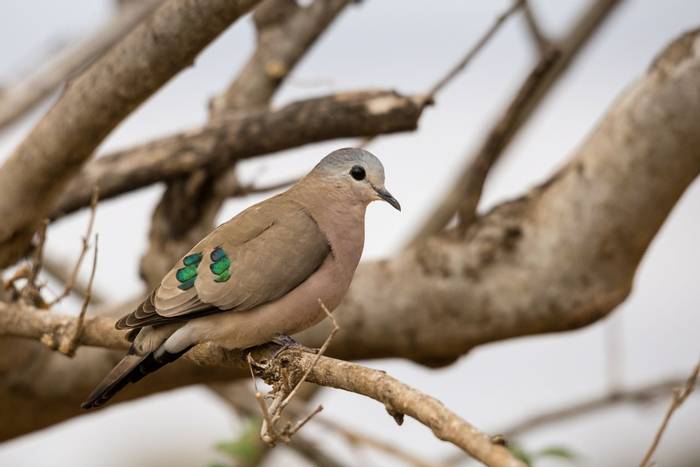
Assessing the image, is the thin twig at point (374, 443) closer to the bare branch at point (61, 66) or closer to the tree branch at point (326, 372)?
the tree branch at point (326, 372)

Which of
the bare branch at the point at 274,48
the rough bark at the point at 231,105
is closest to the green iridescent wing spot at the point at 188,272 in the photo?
the rough bark at the point at 231,105

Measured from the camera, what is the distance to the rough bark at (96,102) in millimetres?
3371

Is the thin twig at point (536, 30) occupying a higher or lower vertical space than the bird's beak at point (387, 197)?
higher

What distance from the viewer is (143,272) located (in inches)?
183

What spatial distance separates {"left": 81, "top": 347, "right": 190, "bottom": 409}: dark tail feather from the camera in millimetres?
2967

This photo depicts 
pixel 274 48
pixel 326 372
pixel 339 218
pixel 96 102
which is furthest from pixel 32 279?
pixel 274 48

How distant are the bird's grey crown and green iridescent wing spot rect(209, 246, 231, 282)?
47cm

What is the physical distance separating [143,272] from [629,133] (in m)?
2.07

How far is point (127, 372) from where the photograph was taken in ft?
9.74

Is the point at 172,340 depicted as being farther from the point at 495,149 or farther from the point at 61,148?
the point at 495,149

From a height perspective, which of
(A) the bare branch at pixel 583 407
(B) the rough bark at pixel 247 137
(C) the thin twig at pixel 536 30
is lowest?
(A) the bare branch at pixel 583 407

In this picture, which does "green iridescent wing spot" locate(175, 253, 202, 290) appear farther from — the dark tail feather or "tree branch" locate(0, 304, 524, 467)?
"tree branch" locate(0, 304, 524, 467)

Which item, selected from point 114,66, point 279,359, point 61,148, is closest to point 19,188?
point 61,148

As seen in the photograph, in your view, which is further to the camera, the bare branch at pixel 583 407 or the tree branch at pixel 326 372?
the bare branch at pixel 583 407
